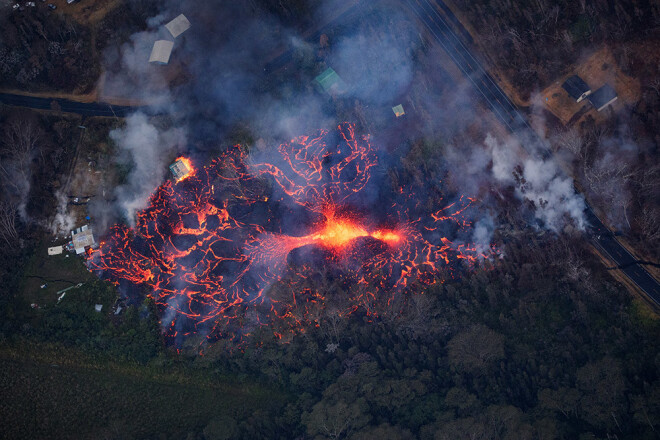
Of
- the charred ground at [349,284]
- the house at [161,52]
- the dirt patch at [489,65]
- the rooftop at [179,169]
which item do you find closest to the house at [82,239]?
the charred ground at [349,284]

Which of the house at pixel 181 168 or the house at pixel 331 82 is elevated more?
the house at pixel 331 82

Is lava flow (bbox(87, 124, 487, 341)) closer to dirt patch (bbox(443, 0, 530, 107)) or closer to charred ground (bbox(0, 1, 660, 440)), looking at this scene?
charred ground (bbox(0, 1, 660, 440))

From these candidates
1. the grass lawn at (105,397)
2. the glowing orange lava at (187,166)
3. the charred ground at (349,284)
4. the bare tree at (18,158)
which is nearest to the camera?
the charred ground at (349,284)

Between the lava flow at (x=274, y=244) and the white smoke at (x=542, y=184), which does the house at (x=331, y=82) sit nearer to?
the lava flow at (x=274, y=244)

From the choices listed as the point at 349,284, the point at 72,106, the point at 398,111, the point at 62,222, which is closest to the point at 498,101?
the point at 398,111

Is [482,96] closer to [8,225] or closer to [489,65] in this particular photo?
[489,65]

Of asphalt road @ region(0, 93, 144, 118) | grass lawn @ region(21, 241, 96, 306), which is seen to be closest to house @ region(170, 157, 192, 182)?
asphalt road @ region(0, 93, 144, 118)
